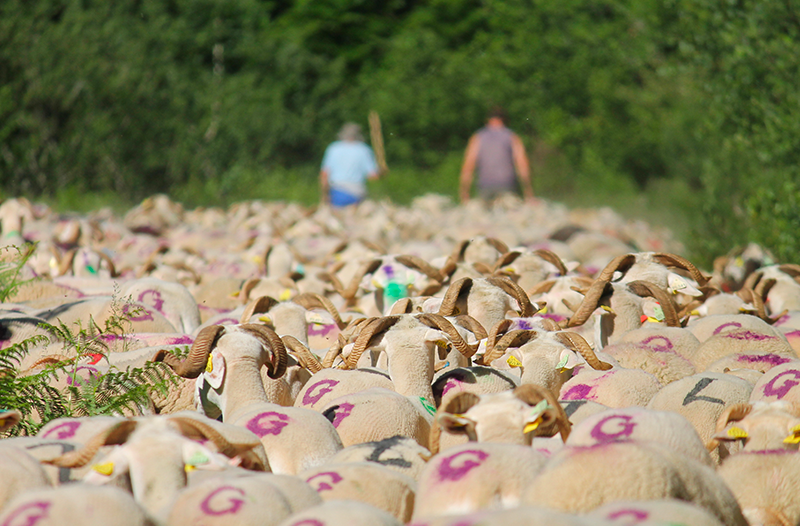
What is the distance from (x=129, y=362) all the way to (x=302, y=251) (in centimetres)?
492

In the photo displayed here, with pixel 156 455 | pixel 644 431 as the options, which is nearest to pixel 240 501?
pixel 156 455

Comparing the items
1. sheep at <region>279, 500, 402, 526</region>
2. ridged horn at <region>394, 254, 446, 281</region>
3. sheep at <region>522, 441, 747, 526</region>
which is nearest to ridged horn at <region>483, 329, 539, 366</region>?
sheep at <region>522, 441, 747, 526</region>

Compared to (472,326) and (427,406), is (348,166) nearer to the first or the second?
(472,326)

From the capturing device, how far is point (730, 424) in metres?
3.11

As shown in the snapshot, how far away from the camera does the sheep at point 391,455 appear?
116 inches

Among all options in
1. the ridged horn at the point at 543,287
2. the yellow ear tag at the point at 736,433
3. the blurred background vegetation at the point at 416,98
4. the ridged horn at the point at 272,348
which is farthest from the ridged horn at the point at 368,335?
the blurred background vegetation at the point at 416,98

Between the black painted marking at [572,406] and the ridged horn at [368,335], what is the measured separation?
33.6 inches

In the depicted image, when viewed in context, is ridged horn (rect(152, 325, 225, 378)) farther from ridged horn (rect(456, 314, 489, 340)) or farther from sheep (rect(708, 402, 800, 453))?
sheep (rect(708, 402, 800, 453))

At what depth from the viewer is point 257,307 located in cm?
481

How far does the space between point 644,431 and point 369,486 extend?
0.90 metres

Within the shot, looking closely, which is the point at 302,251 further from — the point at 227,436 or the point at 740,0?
the point at 227,436

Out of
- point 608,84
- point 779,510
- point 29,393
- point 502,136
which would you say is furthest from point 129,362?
point 608,84

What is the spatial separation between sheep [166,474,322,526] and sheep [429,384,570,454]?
1.86ft

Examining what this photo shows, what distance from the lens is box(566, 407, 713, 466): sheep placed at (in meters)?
2.80
